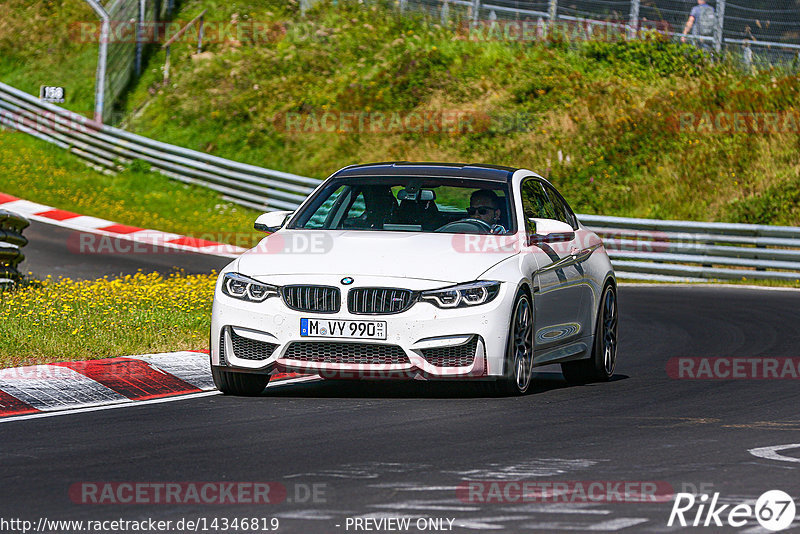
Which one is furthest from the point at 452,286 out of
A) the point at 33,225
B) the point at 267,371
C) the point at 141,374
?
the point at 33,225

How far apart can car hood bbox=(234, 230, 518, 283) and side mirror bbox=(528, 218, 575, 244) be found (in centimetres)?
18

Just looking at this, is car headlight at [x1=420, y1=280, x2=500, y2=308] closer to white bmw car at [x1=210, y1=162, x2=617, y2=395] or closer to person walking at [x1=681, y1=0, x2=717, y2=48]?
white bmw car at [x1=210, y1=162, x2=617, y2=395]

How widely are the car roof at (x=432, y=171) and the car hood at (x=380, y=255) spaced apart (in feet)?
2.60

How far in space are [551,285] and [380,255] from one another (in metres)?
1.52

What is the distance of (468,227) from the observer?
10.2 meters

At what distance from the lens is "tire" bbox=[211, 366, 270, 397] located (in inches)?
380

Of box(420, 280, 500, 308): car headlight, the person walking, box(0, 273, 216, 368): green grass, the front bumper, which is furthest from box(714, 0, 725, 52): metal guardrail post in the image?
the front bumper

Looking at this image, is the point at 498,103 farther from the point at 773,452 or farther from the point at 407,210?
the point at 773,452

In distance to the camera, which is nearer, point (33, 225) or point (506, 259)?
point (506, 259)

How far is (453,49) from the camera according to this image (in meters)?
36.8

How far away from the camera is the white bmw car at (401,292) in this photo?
9.11m

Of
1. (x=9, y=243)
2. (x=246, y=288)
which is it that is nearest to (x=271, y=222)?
(x=246, y=288)

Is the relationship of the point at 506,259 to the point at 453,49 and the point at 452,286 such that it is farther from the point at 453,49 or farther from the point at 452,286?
the point at 453,49

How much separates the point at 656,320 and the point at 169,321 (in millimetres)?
6217
